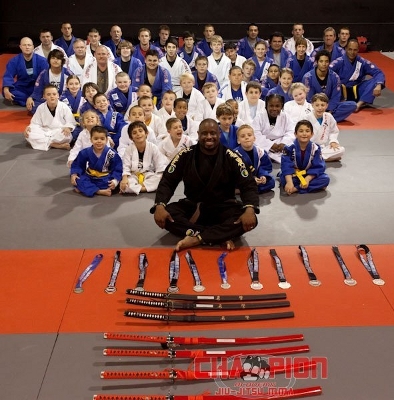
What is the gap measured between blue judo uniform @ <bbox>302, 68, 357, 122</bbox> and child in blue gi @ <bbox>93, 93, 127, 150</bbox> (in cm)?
317

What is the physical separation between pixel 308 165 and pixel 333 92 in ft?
10.1

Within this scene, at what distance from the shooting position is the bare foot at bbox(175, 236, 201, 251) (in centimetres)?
456

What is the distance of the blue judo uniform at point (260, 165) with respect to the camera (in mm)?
5703

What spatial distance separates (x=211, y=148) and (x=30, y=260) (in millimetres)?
1814

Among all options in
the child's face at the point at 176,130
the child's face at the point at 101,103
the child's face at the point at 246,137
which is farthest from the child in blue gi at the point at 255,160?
the child's face at the point at 101,103

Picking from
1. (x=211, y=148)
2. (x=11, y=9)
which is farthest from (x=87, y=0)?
(x=211, y=148)

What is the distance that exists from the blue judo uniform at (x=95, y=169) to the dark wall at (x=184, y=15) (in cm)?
837

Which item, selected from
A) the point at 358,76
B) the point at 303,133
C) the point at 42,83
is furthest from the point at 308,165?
the point at 42,83

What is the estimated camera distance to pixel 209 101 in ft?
24.7

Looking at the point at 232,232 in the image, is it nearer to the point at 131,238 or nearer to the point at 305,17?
the point at 131,238

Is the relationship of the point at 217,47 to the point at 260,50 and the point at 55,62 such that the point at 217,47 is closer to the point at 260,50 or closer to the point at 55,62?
the point at 260,50

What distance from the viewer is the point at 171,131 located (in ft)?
20.4

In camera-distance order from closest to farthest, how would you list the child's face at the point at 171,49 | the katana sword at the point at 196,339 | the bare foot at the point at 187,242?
1. the katana sword at the point at 196,339
2. the bare foot at the point at 187,242
3. the child's face at the point at 171,49

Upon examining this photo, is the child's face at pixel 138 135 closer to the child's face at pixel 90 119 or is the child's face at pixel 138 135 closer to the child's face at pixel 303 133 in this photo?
the child's face at pixel 90 119
